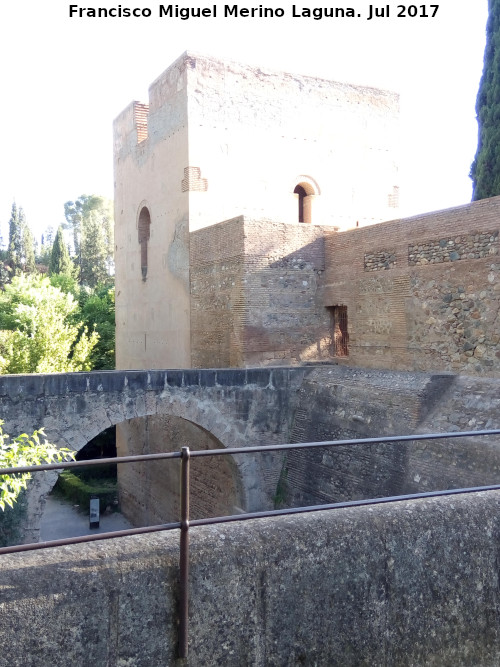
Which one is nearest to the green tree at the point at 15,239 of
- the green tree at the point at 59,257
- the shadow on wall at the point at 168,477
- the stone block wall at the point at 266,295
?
the green tree at the point at 59,257

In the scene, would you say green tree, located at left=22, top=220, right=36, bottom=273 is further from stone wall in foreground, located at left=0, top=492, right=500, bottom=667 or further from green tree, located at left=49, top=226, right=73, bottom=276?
stone wall in foreground, located at left=0, top=492, right=500, bottom=667

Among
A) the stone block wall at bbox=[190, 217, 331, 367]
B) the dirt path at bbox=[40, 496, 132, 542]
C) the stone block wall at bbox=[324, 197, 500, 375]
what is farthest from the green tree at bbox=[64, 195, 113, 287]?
the stone block wall at bbox=[324, 197, 500, 375]

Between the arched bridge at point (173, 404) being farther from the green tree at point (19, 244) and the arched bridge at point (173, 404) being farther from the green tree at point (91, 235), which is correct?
the green tree at point (19, 244)

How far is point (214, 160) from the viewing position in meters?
14.1

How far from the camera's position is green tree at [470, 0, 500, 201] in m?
14.0

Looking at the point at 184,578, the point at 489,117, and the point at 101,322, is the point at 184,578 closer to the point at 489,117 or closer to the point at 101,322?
the point at 489,117

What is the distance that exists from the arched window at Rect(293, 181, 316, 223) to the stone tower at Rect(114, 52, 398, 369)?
27 mm

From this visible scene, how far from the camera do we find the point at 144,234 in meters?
16.4

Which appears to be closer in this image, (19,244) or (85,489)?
(85,489)

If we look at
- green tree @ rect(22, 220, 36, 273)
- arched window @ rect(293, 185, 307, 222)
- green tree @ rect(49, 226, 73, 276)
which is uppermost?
green tree @ rect(22, 220, 36, 273)

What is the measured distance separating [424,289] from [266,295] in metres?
3.07

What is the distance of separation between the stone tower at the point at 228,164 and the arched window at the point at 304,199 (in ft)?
0.09

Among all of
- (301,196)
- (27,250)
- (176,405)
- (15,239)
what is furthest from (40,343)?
(15,239)

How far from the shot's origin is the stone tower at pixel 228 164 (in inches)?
551
